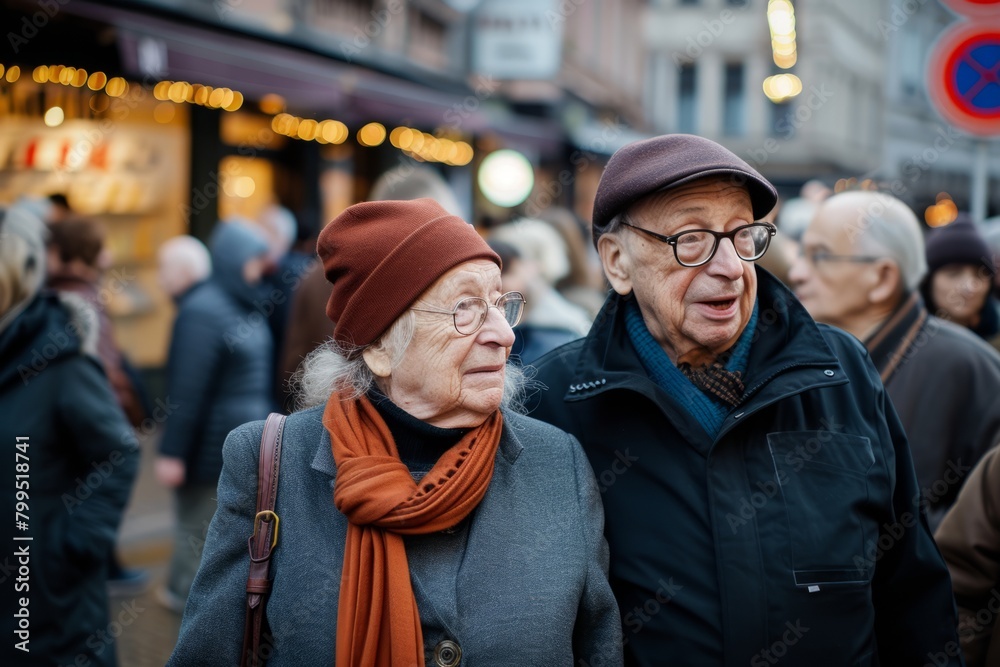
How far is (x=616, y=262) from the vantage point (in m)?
2.82

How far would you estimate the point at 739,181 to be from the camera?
262 centimetres

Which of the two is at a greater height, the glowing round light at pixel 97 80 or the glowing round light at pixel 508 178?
the glowing round light at pixel 97 80

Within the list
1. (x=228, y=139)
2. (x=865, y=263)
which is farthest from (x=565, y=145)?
(x=865, y=263)

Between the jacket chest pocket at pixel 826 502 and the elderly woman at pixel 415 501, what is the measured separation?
0.43m

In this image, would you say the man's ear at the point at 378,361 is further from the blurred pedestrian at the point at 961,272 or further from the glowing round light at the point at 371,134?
the glowing round light at the point at 371,134

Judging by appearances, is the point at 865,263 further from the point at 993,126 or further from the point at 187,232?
the point at 187,232

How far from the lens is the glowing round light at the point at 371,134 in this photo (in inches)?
683

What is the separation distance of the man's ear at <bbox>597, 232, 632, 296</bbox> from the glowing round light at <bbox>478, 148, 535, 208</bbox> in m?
9.87

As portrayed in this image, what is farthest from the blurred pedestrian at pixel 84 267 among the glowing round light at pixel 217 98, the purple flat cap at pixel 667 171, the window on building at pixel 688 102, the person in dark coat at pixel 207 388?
the window on building at pixel 688 102

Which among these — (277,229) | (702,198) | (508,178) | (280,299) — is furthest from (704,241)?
(508,178)

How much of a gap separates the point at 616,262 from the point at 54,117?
28.8 ft

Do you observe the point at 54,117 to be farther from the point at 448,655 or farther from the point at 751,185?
the point at 448,655

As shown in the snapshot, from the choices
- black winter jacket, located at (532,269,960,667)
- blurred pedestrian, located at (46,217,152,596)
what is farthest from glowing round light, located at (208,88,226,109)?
black winter jacket, located at (532,269,960,667)

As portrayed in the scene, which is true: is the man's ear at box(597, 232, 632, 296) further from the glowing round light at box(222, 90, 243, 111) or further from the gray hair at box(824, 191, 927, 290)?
the glowing round light at box(222, 90, 243, 111)
